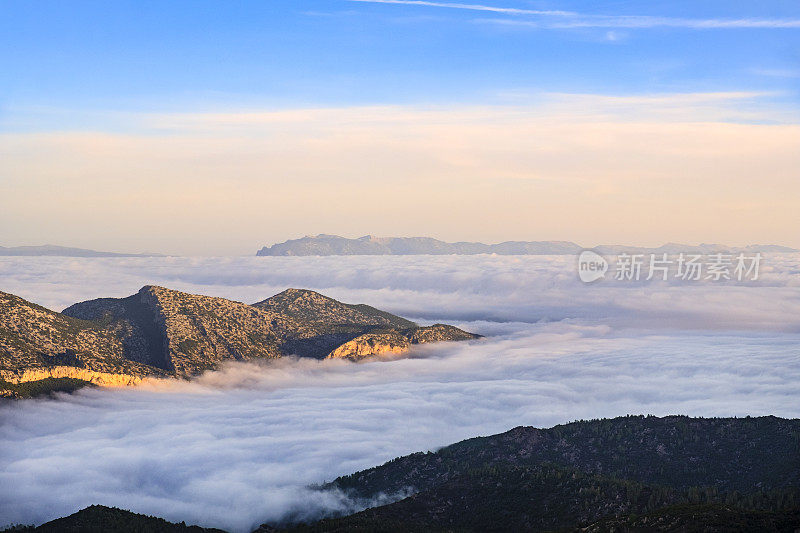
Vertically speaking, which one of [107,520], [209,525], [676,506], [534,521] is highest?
[676,506]

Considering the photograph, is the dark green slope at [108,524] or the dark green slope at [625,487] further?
A: the dark green slope at [108,524]

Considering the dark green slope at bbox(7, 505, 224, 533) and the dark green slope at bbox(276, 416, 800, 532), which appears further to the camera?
the dark green slope at bbox(7, 505, 224, 533)

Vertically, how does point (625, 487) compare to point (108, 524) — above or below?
above

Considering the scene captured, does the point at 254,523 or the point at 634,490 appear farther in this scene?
the point at 254,523

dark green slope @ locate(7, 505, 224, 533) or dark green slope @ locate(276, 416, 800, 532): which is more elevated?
dark green slope @ locate(276, 416, 800, 532)

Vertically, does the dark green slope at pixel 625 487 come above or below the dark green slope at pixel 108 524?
above

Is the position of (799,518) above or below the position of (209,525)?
above

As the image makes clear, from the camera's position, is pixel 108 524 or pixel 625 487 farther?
pixel 108 524

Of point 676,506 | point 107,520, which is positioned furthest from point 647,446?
point 107,520

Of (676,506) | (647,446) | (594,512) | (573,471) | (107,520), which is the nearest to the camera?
(676,506)

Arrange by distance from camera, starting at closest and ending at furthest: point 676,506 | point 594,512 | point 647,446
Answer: point 676,506
point 594,512
point 647,446

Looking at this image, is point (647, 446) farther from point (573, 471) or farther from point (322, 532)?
point (322, 532)
